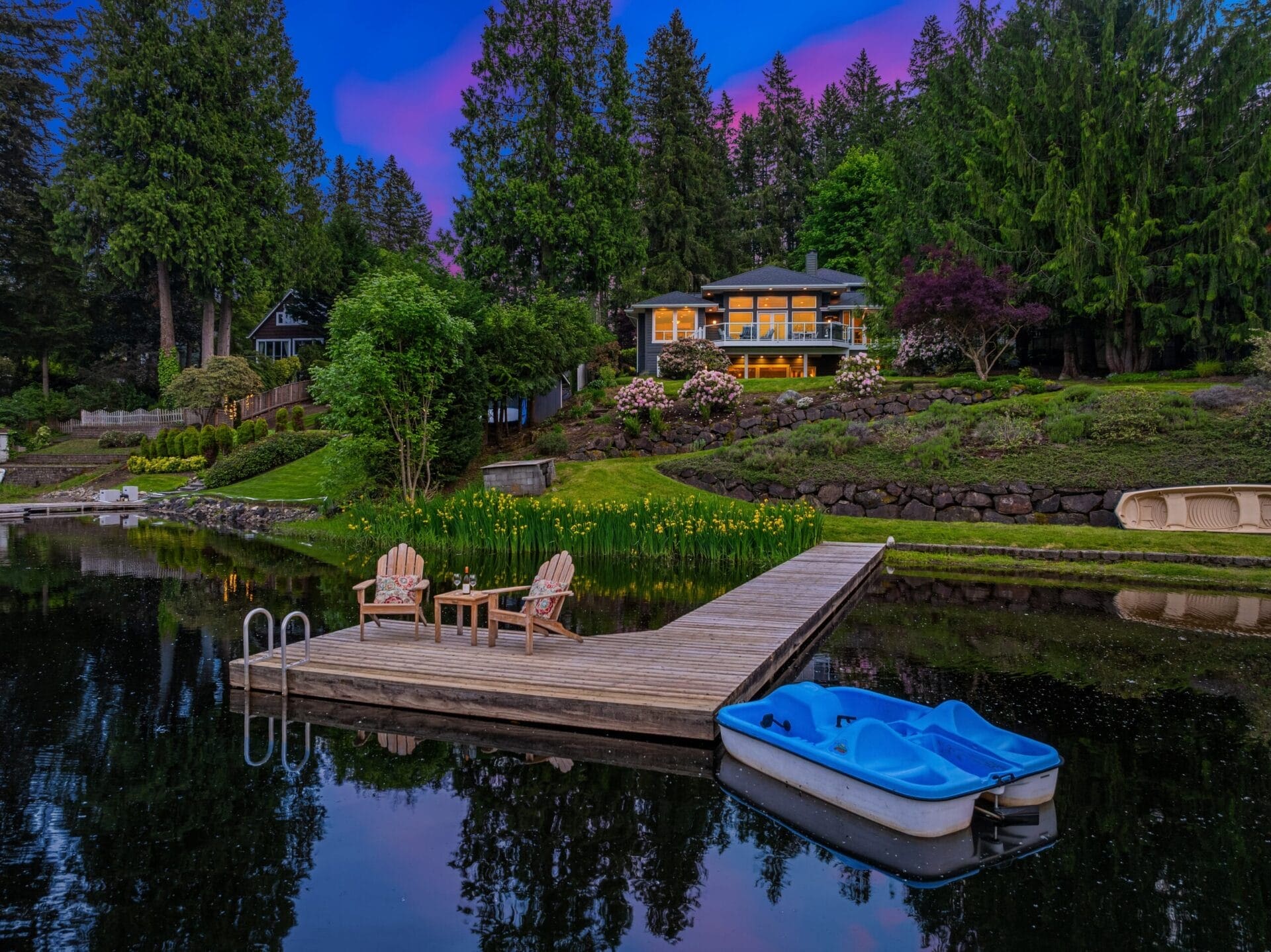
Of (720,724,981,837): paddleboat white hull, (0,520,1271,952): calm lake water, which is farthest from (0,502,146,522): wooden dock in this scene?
(720,724,981,837): paddleboat white hull

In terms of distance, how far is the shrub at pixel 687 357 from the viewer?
35.0 m

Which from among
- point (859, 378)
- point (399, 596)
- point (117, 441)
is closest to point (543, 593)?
point (399, 596)

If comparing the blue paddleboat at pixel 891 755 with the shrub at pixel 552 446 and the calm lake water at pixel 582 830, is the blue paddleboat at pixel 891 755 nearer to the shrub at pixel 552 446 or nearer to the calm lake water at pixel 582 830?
the calm lake water at pixel 582 830

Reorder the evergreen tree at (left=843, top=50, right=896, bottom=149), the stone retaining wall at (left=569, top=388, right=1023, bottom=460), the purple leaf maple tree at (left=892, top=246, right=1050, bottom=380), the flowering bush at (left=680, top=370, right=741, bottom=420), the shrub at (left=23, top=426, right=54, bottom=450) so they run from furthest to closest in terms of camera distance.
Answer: the evergreen tree at (left=843, top=50, right=896, bottom=149) → the shrub at (left=23, top=426, right=54, bottom=450) → the flowering bush at (left=680, top=370, right=741, bottom=420) → the purple leaf maple tree at (left=892, top=246, right=1050, bottom=380) → the stone retaining wall at (left=569, top=388, right=1023, bottom=460)

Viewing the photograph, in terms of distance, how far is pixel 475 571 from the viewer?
1498 centimetres

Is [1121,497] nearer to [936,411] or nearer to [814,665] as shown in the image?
[936,411]

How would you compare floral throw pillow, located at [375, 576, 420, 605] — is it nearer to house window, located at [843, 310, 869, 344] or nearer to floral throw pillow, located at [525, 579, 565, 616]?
floral throw pillow, located at [525, 579, 565, 616]

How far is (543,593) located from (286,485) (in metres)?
20.8

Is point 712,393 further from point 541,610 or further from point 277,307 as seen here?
point 277,307

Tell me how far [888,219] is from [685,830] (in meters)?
34.7

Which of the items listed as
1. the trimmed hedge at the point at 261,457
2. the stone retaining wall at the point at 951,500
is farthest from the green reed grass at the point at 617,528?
the trimmed hedge at the point at 261,457

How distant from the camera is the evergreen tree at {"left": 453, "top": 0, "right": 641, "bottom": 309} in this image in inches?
1319

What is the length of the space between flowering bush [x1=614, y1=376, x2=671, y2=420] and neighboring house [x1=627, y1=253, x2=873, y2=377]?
13.0 meters

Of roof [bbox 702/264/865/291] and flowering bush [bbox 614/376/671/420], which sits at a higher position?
roof [bbox 702/264/865/291]
